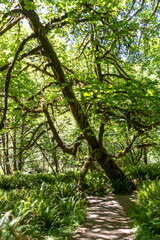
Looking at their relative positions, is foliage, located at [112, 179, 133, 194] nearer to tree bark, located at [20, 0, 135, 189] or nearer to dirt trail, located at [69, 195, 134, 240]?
tree bark, located at [20, 0, 135, 189]

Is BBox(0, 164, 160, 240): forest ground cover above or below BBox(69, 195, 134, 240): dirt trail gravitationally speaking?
above

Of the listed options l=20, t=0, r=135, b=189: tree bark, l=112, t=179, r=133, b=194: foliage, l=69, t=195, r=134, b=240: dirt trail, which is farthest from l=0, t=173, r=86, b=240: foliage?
l=112, t=179, r=133, b=194: foliage

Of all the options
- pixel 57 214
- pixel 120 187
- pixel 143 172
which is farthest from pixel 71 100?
pixel 143 172

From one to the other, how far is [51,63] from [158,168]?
27.1 feet

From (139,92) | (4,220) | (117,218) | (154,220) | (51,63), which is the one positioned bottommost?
(117,218)

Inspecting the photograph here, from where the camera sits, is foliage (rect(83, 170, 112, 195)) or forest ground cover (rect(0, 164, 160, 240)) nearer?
forest ground cover (rect(0, 164, 160, 240))

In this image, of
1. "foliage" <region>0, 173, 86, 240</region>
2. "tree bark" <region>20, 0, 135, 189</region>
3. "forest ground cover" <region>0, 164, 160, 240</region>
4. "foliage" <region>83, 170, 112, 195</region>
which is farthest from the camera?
"foliage" <region>83, 170, 112, 195</region>

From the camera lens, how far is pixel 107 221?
5250mm

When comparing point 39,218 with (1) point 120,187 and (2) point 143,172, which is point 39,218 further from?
(2) point 143,172

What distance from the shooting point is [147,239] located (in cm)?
366

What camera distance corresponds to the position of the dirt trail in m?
4.26

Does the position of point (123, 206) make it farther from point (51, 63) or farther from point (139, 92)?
point (51, 63)

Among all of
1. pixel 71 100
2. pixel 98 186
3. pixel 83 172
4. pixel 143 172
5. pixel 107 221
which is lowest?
pixel 107 221

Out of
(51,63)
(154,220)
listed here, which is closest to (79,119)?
(51,63)
